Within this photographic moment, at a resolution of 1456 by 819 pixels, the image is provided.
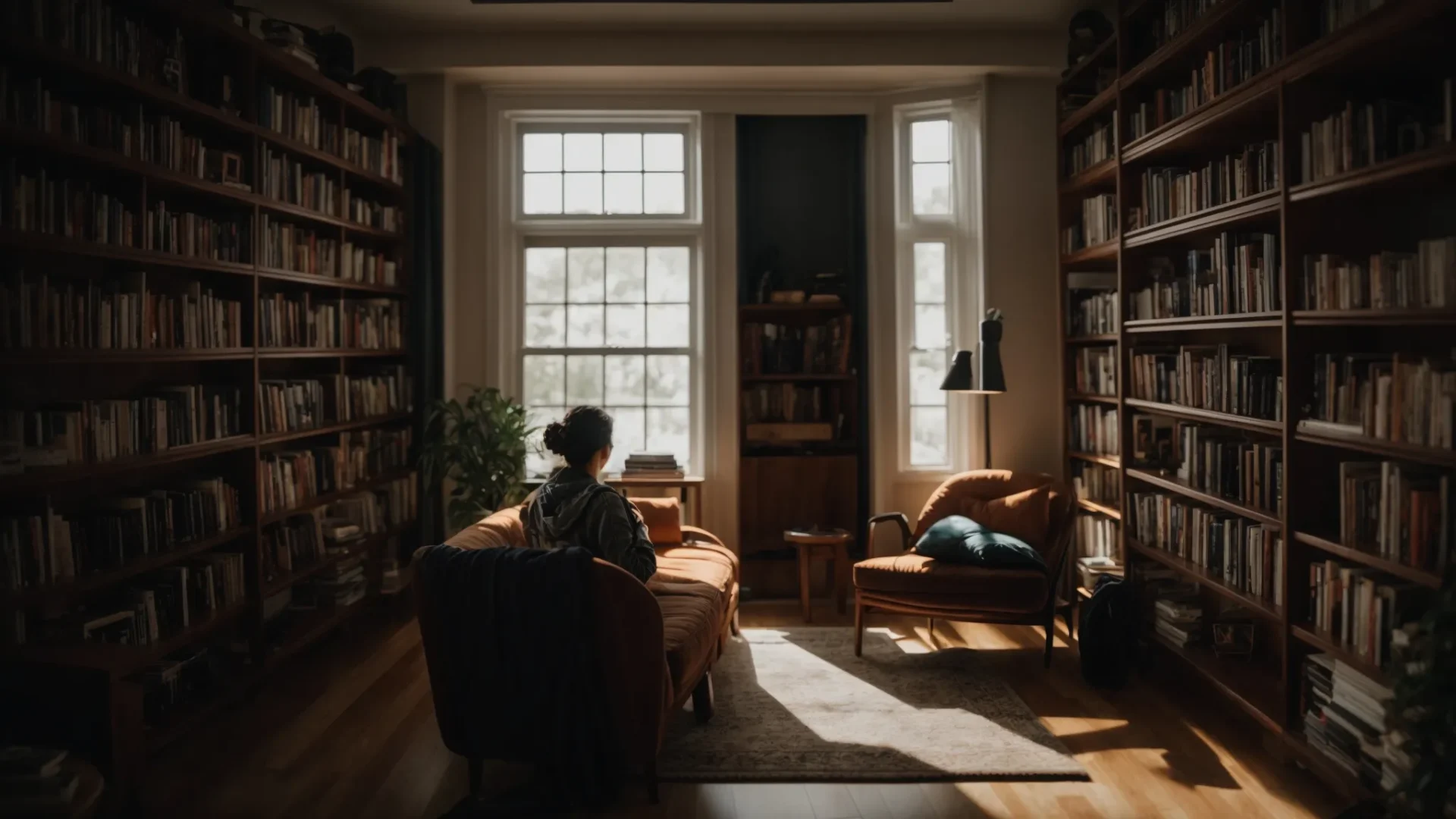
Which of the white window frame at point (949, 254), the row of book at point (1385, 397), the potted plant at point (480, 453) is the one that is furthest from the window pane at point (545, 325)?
the row of book at point (1385, 397)

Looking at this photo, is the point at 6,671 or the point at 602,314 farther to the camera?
the point at 602,314

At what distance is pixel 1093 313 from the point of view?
5801 millimetres

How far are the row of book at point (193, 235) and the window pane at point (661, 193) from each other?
277 cm

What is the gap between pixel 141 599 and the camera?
3865 millimetres

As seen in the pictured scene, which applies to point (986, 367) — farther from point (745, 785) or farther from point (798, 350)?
point (745, 785)

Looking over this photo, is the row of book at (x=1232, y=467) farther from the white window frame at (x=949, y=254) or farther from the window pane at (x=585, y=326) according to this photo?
the window pane at (x=585, y=326)

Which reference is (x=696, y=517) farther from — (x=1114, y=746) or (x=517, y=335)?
(x=1114, y=746)

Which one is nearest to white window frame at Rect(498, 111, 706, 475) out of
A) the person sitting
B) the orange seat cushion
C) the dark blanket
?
the orange seat cushion

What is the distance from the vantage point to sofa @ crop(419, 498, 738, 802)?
3.23 meters

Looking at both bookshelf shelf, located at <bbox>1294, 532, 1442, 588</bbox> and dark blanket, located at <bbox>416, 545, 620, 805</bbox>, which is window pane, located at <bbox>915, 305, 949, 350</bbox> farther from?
dark blanket, located at <bbox>416, 545, 620, 805</bbox>

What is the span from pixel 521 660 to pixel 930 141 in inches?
182

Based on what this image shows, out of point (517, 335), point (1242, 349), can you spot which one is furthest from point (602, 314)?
point (1242, 349)

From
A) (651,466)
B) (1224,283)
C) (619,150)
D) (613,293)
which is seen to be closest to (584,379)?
(613,293)

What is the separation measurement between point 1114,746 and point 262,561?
3.70 m
